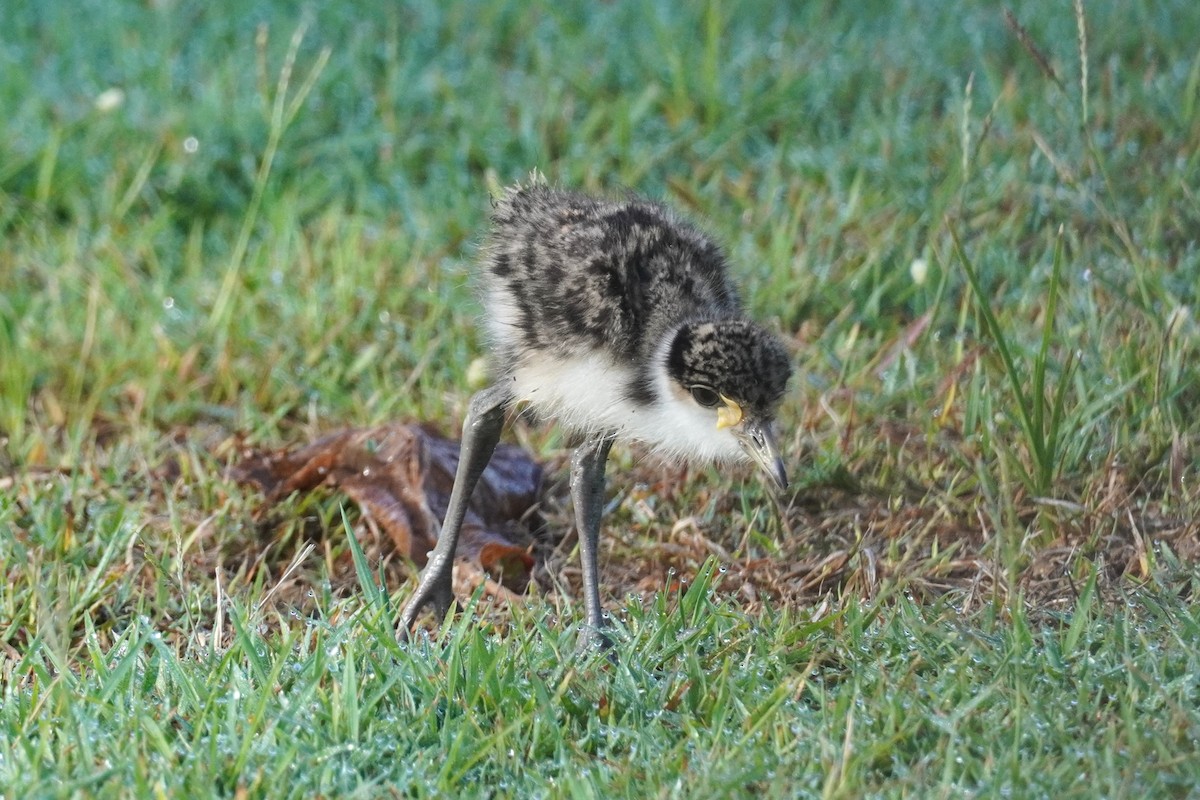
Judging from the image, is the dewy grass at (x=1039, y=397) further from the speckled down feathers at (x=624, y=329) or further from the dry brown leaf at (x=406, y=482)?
the dry brown leaf at (x=406, y=482)

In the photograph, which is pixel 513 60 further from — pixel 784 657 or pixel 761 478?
pixel 784 657

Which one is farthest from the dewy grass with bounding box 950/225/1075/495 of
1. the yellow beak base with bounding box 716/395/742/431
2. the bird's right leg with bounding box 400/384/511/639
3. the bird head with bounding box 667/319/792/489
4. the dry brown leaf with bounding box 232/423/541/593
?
the dry brown leaf with bounding box 232/423/541/593

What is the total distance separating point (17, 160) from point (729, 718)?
13.7 feet

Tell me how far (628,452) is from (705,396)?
3.89ft

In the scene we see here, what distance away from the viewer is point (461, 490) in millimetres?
3895

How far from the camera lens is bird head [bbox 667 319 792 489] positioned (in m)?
3.39

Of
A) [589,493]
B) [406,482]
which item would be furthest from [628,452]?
[589,493]

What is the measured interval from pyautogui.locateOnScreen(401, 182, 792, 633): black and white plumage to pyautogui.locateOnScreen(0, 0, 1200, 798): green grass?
0.33 meters

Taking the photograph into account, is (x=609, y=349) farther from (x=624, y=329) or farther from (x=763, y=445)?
(x=763, y=445)

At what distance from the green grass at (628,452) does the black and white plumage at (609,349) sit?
333 mm

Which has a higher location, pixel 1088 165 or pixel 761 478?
pixel 1088 165

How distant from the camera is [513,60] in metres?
6.77

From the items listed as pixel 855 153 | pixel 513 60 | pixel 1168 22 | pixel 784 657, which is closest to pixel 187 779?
pixel 784 657

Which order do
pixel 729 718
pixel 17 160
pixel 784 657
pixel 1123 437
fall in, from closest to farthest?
pixel 729 718 → pixel 784 657 → pixel 1123 437 → pixel 17 160
